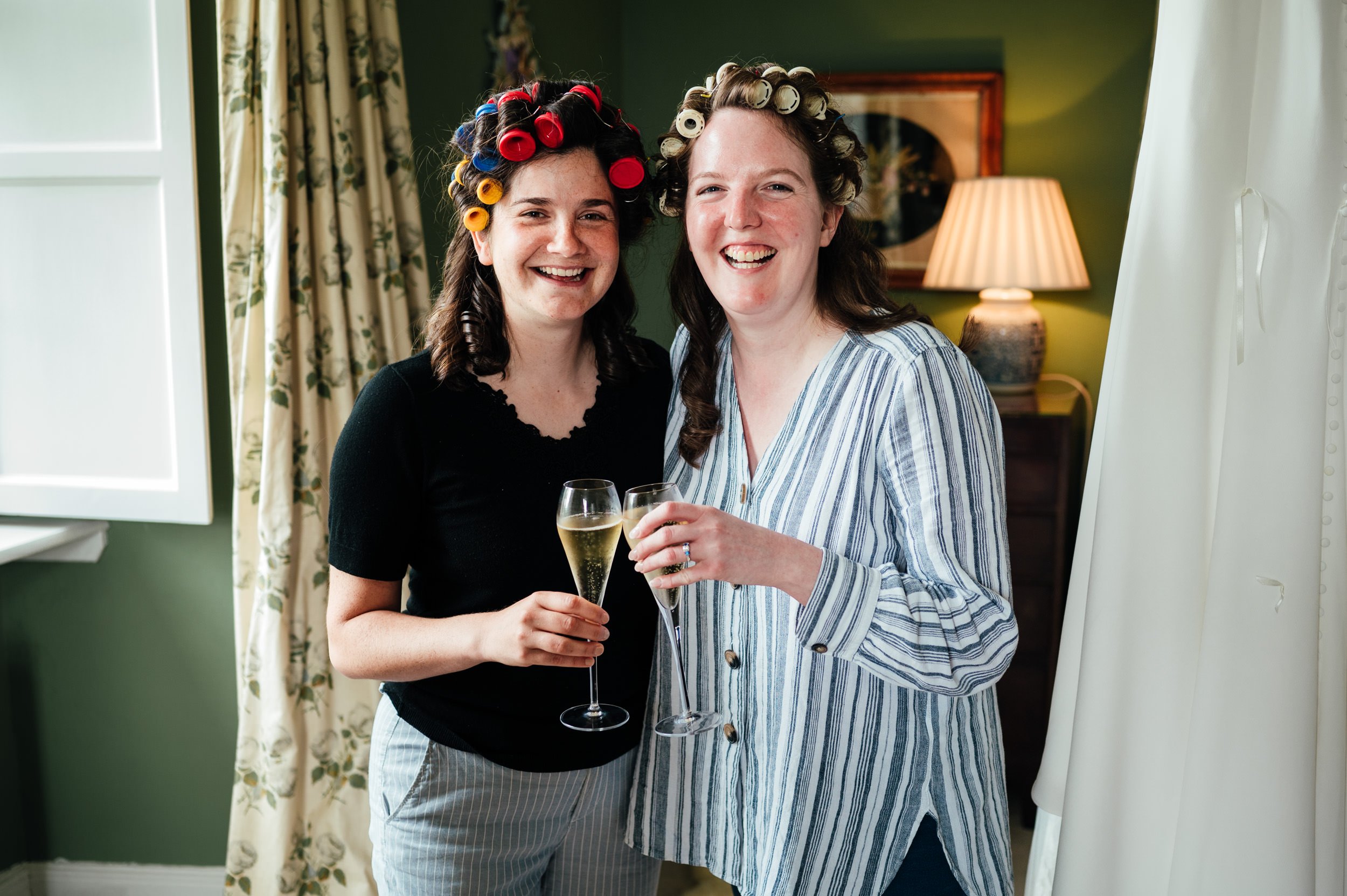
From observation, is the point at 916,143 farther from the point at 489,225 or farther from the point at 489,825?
the point at 489,825

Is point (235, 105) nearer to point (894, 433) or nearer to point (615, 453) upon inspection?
point (615, 453)

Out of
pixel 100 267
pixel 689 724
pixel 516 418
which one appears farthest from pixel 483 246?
pixel 100 267

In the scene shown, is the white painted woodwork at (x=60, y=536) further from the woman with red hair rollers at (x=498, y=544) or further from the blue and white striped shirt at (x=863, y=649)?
the blue and white striped shirt at (x=863, y=649)

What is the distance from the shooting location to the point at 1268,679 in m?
1.03

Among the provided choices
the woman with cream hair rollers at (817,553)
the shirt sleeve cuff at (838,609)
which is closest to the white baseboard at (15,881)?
the woman with cream hair rollers at (817,553)

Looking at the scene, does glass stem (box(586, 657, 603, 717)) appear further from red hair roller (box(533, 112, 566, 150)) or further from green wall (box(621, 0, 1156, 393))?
green wall (box(621, 0, 1156, 393))

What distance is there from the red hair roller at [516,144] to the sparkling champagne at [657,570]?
530 millimetres

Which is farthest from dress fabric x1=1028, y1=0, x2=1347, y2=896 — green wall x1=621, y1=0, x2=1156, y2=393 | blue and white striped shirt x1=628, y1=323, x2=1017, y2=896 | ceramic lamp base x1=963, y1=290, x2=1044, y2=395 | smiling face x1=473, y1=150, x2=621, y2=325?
green wall x1=621, y1=0, x2=1156, y2=393

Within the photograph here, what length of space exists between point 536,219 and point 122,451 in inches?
54.4

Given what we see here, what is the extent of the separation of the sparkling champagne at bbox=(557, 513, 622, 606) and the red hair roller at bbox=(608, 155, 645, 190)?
20.2 inches

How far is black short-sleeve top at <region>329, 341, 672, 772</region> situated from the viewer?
1.40 metres

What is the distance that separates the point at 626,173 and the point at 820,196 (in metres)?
0.28

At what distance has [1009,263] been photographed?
11.5 ft

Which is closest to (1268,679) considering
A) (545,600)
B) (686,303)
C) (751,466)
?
(751,466)
